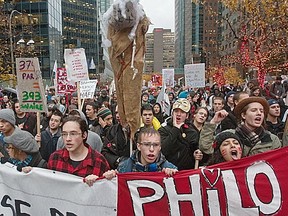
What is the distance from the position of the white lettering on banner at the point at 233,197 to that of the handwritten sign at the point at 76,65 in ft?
18.6

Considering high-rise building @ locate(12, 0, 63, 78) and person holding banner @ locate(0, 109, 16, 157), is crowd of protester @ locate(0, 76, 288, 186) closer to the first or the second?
person holding banner @ locate(0, 109, 16, 157)

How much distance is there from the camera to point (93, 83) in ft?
33.3

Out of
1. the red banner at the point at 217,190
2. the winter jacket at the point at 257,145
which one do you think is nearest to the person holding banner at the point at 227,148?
the winter jacket at the point at 257,145

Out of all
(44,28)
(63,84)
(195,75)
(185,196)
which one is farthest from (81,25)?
(185,196)

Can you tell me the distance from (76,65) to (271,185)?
613cm

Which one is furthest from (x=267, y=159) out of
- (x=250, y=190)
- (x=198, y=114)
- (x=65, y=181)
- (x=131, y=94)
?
(x=198, y=114)

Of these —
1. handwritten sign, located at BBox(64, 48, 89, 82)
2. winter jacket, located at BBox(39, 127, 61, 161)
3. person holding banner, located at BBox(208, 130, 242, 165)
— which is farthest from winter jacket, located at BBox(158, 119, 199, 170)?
handwritten sign, located at BBox(64, 48, 89, 82)

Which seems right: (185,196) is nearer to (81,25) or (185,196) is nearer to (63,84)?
(63,84)

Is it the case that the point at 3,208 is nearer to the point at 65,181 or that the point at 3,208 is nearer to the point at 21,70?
the point at 65,181

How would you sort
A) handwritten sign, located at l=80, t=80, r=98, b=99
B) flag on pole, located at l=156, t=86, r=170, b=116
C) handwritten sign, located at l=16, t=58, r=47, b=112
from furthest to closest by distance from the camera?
handwritten sign, located at l=80, t=80, r=98, b=99 → flag on pole, located at l=156, t=86, r=170, b=116 → handwritten sign, located at l=16, t=58, r=47, b=112

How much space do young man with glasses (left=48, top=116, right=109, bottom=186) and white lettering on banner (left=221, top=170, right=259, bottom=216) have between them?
108 centimetres

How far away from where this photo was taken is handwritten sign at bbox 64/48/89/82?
8023 millimetres

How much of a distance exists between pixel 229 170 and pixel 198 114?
7.05ft

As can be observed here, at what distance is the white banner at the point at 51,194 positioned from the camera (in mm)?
2965
